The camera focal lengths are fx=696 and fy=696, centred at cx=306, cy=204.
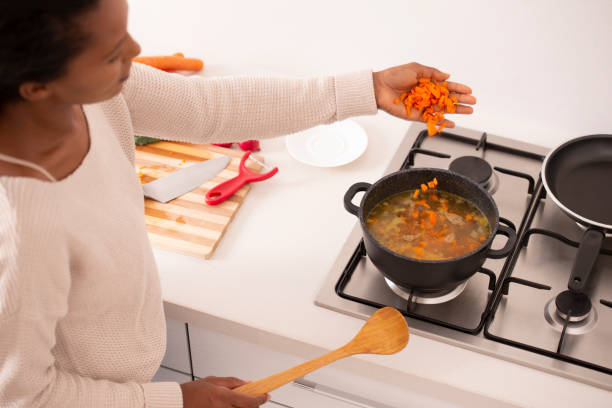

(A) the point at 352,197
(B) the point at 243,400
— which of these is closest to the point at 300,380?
(B) the point at 243,400

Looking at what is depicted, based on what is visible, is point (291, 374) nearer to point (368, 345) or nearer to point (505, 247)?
point (368, 345)

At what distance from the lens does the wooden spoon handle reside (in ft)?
3.12

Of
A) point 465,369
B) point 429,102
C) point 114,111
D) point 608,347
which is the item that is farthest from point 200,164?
point 608,347

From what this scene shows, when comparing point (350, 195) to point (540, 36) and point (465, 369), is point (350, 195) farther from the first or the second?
point (540, 36)

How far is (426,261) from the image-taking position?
959mm

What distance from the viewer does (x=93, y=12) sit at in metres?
0.64

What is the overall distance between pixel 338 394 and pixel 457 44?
72 centimetres

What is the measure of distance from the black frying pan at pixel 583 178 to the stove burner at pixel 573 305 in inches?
1.1

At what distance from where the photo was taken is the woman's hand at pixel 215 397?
0.97 meters

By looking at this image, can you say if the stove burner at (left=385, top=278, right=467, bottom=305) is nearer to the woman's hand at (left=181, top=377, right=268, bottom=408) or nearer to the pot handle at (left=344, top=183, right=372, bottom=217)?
the pot handle at (left=344, top=183, right=372, bottom=217)

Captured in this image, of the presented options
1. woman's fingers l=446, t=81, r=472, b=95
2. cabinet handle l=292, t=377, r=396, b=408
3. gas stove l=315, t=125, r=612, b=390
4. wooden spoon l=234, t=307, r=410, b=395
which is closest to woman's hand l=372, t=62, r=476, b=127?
woman's fingers l=446, t=81, r=472, b=95

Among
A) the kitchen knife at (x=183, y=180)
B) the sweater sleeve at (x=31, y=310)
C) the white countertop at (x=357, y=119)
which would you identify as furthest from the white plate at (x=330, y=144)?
the sweater sleeve at (x=31, y=310)

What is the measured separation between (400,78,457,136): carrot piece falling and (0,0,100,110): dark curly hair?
1.98ft

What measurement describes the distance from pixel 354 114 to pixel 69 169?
48cm
